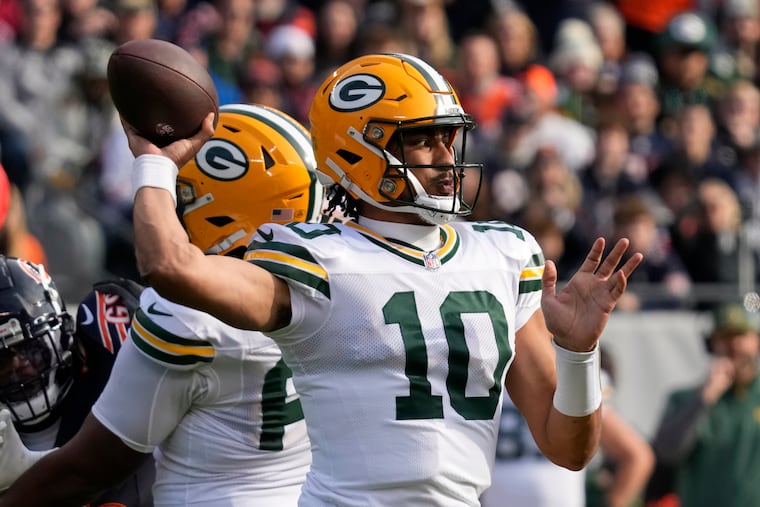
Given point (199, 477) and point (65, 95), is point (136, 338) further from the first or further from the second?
point (65, 95)

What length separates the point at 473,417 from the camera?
10.3 feet

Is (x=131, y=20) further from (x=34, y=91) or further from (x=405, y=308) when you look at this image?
(x=405, y=308)

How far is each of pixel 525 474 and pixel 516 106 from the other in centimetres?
402

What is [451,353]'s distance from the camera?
3082mm

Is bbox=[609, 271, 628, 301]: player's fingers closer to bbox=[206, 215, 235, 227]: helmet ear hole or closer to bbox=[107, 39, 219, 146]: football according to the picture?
bbox=[107, 39, 219, 146]: football

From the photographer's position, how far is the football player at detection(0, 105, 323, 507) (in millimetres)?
3408

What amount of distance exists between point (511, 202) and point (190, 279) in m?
6.00

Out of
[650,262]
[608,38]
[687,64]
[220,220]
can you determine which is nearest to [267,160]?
[220,220]

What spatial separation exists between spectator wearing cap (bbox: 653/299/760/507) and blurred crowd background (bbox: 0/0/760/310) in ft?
2.44

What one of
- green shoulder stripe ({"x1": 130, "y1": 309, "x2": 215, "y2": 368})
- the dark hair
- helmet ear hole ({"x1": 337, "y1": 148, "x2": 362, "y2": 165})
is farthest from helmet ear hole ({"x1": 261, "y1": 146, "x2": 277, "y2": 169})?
green shoulder stripe ({"x1": 130, "y1": 309, "x2": 215, "y2": 368})

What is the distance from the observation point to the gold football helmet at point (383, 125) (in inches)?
126

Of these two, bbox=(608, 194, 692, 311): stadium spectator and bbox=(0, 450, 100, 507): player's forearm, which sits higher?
bbox=(0, 450, 100, 507): player's forearm

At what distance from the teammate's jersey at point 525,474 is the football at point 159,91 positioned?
9.93 ft

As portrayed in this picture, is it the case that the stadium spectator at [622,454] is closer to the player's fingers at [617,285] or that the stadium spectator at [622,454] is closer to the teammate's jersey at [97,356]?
the teammate's jersey at [97,356]
